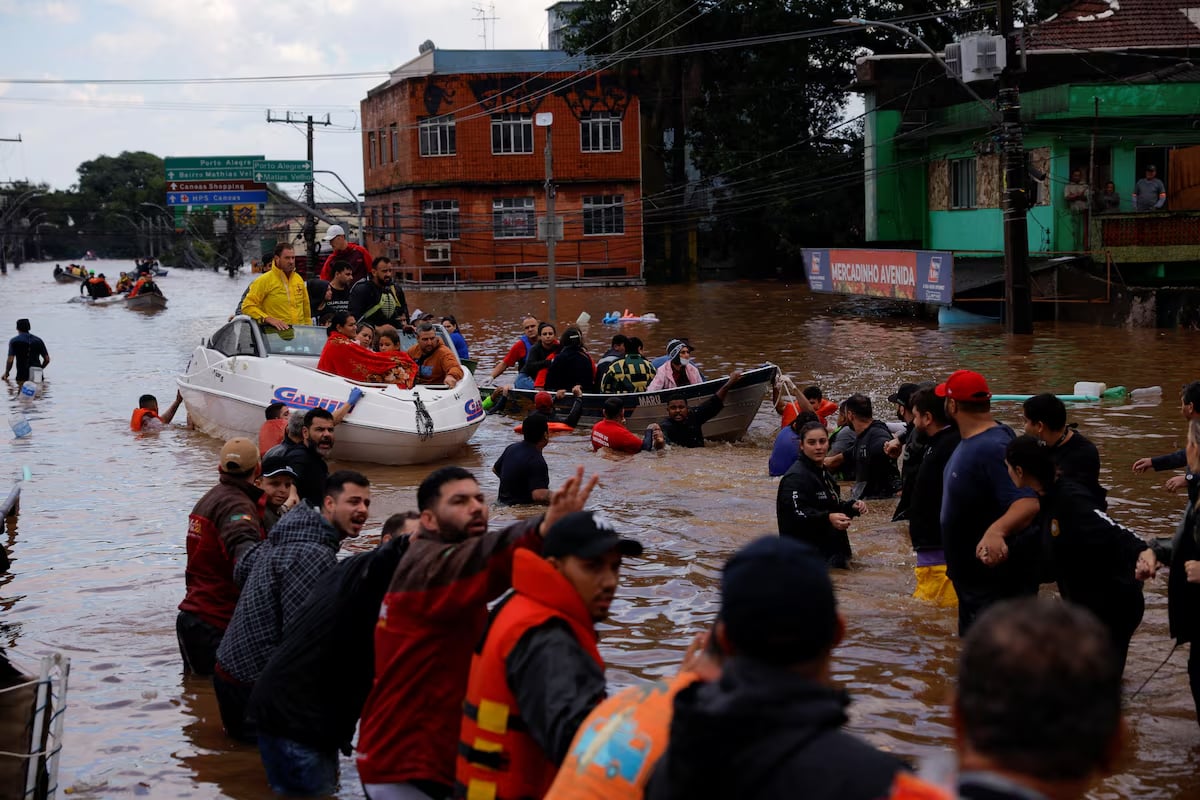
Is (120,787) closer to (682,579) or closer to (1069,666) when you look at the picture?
(682,579)

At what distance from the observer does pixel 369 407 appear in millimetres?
15906

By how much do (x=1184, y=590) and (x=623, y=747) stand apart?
3.97 meters

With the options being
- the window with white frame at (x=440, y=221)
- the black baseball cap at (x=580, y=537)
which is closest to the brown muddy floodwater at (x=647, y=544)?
the black baseball cap at (x=580, y=537)

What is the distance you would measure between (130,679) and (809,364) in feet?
61.4

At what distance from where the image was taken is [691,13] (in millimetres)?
50438

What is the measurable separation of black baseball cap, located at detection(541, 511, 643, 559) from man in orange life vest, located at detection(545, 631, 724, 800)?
1.82 feet

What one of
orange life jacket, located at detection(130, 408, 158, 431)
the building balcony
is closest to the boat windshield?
orange life jacket, located at detection(130, 408, 158, 431)

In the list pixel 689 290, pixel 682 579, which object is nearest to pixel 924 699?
pixel 682 579

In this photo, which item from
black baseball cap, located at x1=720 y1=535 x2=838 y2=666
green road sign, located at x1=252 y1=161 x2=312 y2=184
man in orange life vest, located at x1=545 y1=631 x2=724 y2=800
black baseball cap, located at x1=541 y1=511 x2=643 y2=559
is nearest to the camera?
black baseball cap, located at x1=720 y1=535 x2=838 y2=666

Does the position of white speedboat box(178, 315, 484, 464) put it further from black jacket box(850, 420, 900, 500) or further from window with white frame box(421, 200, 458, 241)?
window with white frame box(421, 200, 458, 241)

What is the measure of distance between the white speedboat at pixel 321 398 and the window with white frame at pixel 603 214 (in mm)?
38617

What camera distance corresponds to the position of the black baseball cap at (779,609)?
8.07ft

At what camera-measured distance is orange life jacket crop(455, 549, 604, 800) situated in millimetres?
3389

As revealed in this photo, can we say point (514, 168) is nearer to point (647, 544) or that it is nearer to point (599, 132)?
point (599, 132)
